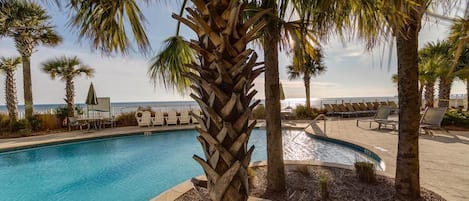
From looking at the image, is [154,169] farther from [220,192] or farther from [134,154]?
[220,192]

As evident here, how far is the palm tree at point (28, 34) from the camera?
1099 centimetres

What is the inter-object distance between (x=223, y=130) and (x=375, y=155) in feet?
20.1

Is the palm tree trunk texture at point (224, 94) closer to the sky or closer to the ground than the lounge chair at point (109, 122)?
closer to the sky

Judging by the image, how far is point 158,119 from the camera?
14086 mm

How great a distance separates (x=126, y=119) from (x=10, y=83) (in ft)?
20.6

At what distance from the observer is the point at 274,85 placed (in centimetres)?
340

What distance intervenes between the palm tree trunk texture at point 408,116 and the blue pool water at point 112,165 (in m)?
3.32

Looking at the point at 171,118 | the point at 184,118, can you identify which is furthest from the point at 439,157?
the point at 171,118

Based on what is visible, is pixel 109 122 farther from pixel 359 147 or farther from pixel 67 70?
pixel 359 147

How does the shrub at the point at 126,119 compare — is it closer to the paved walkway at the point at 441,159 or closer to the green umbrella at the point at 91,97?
the green umbrella at the point at 91,97

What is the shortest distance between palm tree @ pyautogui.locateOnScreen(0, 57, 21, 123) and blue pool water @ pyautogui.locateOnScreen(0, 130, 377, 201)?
516 cm

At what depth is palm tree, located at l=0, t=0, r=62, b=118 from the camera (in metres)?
11.0

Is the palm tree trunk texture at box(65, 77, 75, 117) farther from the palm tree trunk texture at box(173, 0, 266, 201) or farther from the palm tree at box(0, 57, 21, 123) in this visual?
the palm tree trunk texture at box(173, 0, 266, 201)

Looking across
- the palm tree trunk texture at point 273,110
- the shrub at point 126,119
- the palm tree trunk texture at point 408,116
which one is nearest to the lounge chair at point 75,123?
the shrub at point 126,119
